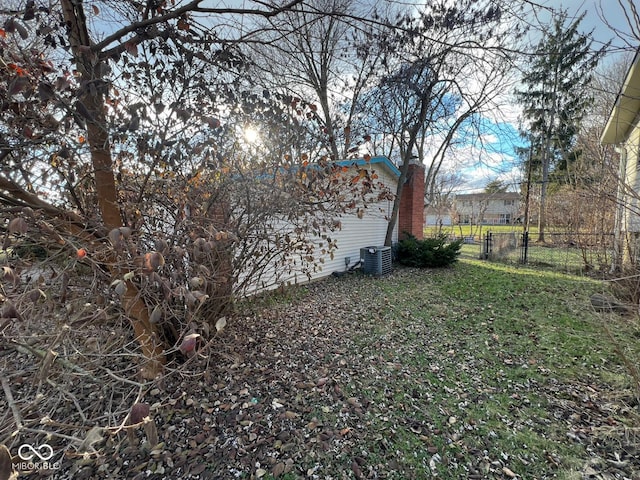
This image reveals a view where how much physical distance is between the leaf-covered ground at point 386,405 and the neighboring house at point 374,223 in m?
3.00

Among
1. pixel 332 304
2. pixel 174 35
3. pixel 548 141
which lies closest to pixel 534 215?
pixel 548 141

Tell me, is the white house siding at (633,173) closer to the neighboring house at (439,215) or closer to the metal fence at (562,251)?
the metal fence at (562,251)

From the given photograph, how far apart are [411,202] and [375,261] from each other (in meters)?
3.53

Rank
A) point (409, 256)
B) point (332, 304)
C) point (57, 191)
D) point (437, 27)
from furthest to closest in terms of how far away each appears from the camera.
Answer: point (409, 256), point (437, 27), point (332, 304), point (57, 191)

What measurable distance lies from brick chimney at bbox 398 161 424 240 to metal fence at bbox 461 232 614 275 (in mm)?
2900

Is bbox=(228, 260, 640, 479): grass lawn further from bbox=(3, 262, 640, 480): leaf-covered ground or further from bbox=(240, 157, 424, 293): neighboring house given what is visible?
bbox=(240, 157, 424, 293): neighboring house

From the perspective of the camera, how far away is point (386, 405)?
7.73 feet

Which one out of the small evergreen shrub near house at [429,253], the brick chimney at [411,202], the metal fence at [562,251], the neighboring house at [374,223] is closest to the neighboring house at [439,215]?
the metal fence at [562,251]

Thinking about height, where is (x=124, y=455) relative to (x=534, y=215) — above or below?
below

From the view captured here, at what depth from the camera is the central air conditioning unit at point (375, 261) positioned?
7484mm

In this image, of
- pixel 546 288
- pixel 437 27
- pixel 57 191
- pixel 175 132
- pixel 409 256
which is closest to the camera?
pixel 175 132

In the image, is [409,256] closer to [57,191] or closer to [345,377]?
[345,377]

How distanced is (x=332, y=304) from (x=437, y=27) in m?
5.72

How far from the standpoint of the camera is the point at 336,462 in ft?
5.95
